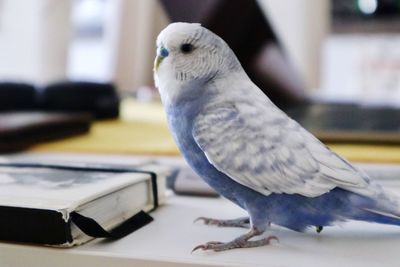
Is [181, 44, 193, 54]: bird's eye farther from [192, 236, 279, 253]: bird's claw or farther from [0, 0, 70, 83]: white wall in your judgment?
[0, 0, 70, 83]: white wall

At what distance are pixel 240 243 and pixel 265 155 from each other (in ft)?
0.20

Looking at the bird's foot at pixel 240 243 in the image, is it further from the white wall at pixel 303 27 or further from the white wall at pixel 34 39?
the white wall at pixel 303 27

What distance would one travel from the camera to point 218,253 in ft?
1.20

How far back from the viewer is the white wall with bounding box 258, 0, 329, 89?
1985 millimetres

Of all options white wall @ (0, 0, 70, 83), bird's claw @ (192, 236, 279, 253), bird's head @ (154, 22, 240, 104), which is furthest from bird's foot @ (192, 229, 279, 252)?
white wall @ (0, 0, 70, 83)

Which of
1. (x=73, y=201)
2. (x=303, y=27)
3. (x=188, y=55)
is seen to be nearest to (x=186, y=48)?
(x=188, y=55)

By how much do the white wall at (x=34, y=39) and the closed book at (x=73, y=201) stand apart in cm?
101

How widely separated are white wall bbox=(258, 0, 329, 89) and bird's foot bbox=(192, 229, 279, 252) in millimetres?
1645

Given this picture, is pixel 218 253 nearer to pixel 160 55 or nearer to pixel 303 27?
pixel 160 55

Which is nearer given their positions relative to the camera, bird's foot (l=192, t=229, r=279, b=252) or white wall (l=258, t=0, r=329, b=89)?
bird's foot (l=192, t=229, r=279, b=252)

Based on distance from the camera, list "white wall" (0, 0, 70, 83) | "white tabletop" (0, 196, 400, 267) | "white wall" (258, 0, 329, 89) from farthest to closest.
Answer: "white wall" (258, 0, 329, 89) → "white wall" (0, 0, 70, 83) → "white tabletop" (0, 196, 400, 267)

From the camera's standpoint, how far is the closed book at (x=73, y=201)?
37 centimetres

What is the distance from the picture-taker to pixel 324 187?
14.8 inches

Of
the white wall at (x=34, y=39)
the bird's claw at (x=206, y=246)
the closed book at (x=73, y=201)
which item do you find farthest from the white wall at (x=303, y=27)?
the bird's claw at (x=206, y=246)
